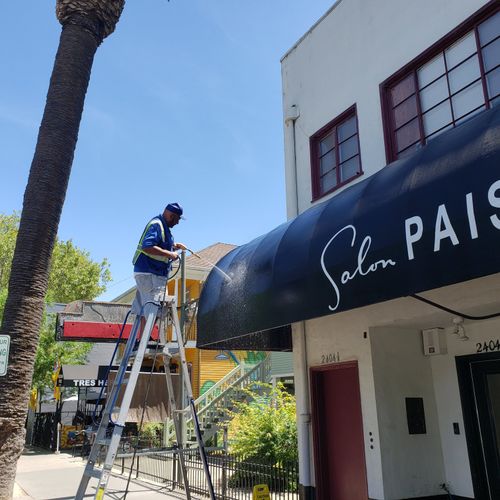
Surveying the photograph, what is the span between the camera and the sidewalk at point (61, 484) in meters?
10.6

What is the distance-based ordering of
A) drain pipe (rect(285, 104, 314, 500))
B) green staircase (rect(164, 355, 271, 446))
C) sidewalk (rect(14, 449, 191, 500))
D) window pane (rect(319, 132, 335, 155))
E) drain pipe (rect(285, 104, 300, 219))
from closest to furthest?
drain pipe (rect(285, 104, 314, 500))
window pane (rect(319, 132, 335, 155))
drain pipe (rect(285, 104, 300, 219))
sidewalk (rect(14, 449, 191, 500))
green staircase (rect(164, 355, 271, 446))

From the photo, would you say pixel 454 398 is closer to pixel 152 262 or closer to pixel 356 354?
pixel 356 354

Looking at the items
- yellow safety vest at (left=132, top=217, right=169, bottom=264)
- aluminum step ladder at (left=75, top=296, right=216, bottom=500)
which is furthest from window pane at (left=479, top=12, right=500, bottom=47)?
aluminum step ladder at (left=75, top=296, right=216, bottom=500)

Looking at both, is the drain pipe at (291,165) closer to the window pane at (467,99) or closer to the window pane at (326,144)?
the window pane at (326,144)

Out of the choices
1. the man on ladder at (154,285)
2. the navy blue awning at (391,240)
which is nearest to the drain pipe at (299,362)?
the navy blue awning at (391,240)

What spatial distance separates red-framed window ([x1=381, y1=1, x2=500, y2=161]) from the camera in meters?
6.73

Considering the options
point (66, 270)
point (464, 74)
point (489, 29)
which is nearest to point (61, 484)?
point (464, 74)

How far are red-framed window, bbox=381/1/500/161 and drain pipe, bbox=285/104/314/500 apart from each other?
234 centimetres

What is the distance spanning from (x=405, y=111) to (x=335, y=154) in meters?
1.58

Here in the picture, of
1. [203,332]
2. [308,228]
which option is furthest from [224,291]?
[308,228]

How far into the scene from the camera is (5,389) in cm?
699

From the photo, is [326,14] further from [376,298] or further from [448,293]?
[376,298]

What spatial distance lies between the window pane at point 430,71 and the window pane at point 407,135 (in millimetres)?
586

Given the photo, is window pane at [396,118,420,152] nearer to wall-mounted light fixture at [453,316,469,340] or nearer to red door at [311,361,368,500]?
wall-mounted light fixture at [453,316,469,340]
